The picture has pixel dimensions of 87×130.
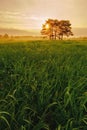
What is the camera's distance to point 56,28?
243 feet

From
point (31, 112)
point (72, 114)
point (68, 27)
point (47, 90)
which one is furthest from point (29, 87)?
point (68, 27)

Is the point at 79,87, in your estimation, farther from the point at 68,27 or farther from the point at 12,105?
the point at 68,27

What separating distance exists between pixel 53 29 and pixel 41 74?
71.8 metres

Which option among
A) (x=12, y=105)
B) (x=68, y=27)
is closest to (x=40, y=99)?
(x=12, y=105)

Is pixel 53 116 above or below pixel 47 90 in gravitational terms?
below

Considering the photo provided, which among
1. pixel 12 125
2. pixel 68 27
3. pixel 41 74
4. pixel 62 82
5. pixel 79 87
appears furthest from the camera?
pixel 68 27

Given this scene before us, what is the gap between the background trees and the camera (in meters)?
72.2

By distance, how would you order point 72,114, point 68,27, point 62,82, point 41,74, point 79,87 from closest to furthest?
point 72,114 < point 79,87 < point 62,82 < point 41,74 < point 68,27

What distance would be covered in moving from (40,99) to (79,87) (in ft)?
1.94

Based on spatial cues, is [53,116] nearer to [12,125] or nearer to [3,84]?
[12,125]

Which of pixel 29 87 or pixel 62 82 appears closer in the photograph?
pixel 29 87

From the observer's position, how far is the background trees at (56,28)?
237ft

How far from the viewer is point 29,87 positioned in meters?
2.87

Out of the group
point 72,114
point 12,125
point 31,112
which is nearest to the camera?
point 12,125
